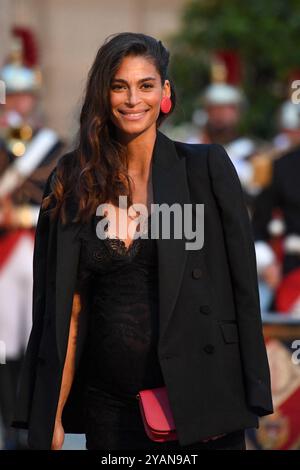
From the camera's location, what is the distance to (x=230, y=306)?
4457 millimetres

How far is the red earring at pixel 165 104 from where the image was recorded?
182 inches

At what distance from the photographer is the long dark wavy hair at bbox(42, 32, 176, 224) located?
4.53 meters

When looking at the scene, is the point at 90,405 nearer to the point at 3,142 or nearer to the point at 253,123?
the point at 3,142

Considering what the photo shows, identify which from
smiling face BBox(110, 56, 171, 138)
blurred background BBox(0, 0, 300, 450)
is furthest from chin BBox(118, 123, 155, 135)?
blurred background BBox(0, 0, 300, 450)

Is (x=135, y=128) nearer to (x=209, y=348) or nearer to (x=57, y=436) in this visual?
(x=209, y=348)

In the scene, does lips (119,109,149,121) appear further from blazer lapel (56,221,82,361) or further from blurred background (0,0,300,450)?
blazer lapel (56,221,82,361)

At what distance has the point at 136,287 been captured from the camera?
4.52 m

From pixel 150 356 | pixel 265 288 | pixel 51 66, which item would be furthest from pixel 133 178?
pixel 51 66

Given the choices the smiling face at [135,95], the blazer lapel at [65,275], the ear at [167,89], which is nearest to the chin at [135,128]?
the smiling face at [135,95]

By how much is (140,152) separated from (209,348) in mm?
645

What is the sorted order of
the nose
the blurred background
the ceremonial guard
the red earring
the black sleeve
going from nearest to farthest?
the black sleeve, the nose, the red earring, the blurred background, the ceremonial guard

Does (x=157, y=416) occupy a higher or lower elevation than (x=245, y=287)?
lower

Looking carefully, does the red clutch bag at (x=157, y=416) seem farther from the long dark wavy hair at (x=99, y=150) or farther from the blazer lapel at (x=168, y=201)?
the long dark wavy hair at (x=99, y=150)

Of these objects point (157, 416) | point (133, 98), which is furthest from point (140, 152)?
point (157, 416)
